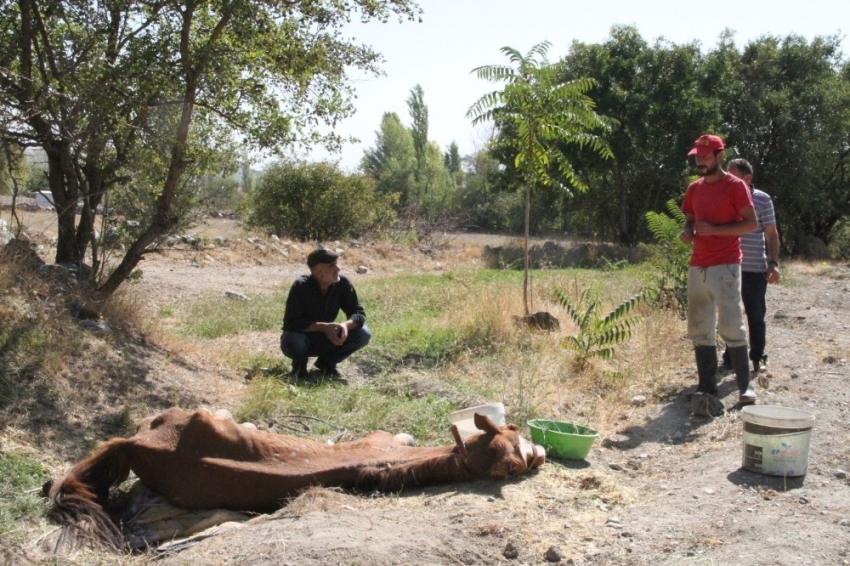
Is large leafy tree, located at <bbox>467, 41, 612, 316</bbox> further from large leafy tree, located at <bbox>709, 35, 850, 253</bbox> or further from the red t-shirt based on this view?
large leafy tree, located at <bbox>709, 35, 850, 253</bbox>

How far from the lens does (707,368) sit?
611 centimetres

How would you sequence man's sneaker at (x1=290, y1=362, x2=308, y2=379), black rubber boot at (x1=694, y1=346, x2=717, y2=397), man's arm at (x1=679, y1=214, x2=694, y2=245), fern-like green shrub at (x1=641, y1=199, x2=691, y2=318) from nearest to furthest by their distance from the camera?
black rubber boot at (x1=694, y1=346, x2=717, y2=397)
man's arm at (x1=679, y1=214, x2=694, y2=245)
man's sneaker at (x1=290, y1=362, x2=308, y2=379)
fern-like green shrub at (x1=641, y1=199, x2=691, y2=318)

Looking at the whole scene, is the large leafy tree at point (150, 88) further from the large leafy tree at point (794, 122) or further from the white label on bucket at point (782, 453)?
the large leafy tree at point (794, 122)

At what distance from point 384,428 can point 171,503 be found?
5.64ft

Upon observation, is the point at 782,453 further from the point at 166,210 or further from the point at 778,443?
the point at 166,210

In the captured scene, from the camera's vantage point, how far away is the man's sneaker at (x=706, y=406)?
5.90 m

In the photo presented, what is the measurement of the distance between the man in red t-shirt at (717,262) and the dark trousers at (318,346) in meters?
2.88

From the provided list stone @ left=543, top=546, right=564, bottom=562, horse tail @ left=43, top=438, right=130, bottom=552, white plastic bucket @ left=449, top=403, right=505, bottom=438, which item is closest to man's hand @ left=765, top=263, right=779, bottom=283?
white plastic bucket @ left=449, top=403, right=505, bottom=438

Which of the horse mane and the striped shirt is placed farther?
the striped shirt

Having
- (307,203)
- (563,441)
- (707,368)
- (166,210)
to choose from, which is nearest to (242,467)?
(563,441)

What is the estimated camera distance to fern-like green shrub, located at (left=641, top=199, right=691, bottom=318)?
9.09m

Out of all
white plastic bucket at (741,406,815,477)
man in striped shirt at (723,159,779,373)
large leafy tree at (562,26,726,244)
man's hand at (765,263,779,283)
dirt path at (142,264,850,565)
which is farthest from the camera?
large leafy tree at (562,26,726,244)

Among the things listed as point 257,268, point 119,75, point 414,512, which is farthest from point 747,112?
point 414,512

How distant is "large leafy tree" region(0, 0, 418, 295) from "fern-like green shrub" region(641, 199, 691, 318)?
3716 millimetres
